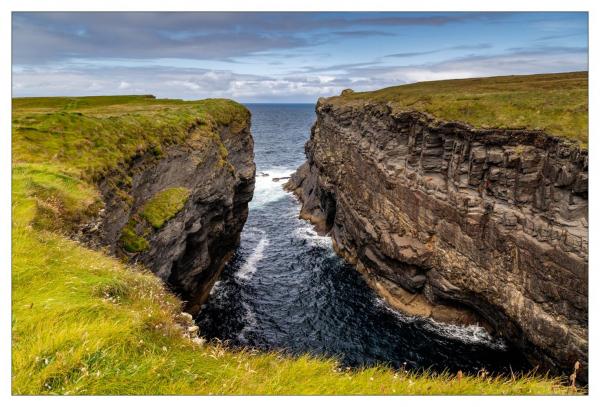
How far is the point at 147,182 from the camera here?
3050 centimetres

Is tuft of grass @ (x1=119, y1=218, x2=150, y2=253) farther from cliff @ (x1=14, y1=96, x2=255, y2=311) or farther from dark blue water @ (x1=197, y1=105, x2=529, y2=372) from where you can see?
dark blue water @ (x1=197, y1=105, x2=529, y2=372)

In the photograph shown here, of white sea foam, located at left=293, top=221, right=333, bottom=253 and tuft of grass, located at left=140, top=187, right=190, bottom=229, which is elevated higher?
tuft of grass, located at left=140, top=187, right=190, bottom=229

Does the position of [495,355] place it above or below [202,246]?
below

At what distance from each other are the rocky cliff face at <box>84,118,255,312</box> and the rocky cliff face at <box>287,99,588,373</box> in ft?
62.6

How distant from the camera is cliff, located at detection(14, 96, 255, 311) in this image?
74.5ft

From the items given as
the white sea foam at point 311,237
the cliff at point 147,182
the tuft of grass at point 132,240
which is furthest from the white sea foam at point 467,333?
the tuft of grass at point 132,240

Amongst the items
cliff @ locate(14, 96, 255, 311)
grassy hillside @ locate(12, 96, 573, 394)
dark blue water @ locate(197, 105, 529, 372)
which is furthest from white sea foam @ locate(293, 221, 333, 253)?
grassy hillside @ locate(12, 96, 573, 394)

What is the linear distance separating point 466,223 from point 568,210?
368 inches

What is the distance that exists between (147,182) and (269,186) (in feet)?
246

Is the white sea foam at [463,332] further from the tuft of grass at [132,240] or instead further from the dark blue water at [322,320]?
the tuft of grass at [132,240]

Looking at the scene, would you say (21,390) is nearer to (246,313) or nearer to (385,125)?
(246,313)

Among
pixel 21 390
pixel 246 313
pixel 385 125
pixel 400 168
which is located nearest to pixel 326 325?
pixel 246 313
